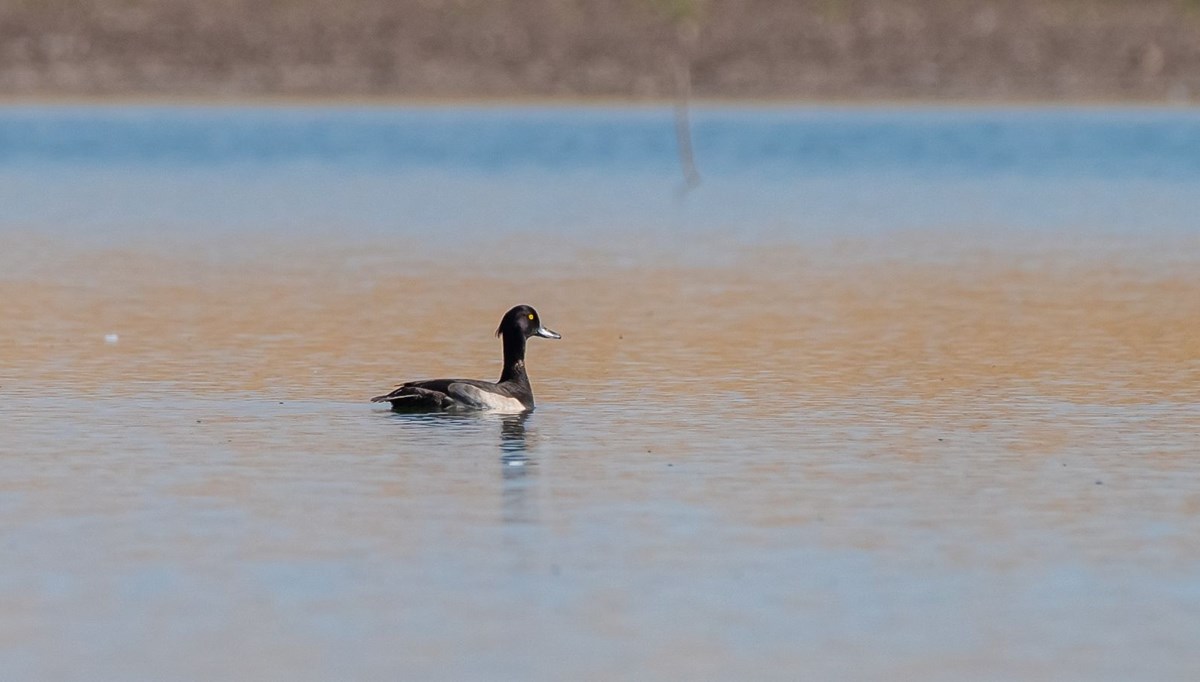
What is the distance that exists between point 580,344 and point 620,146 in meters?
43.9

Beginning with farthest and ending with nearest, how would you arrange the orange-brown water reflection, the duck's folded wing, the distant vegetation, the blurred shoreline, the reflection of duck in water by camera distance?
the distant vegetation → the blurred shoreline → the duck's folded wing → the reflection of duck in water → the orange-brown water reflection

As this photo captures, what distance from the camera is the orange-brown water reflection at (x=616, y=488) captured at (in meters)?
9.67

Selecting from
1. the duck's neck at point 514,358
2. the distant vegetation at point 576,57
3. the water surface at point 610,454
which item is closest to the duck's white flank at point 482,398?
the water surface at point 610,454

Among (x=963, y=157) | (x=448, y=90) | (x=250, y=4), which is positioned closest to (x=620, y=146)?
(x=963, y=157)

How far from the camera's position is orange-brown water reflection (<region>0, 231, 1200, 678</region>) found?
31.7 feet

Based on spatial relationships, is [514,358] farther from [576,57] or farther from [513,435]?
[576,57]

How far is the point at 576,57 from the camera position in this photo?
8856 centimetres

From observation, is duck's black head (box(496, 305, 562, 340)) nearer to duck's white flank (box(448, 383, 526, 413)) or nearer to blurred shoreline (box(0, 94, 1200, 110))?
duck's white flank (box(448, 383, 526, 413))

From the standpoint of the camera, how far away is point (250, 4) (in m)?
104

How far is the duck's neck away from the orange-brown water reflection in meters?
0.35

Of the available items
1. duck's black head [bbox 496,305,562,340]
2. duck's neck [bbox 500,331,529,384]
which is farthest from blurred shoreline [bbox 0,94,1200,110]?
duck's neck [bbox 500,331,529,384]

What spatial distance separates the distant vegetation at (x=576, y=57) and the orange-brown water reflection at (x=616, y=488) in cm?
5915

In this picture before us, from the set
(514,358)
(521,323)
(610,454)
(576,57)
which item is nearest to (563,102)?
(576,57)

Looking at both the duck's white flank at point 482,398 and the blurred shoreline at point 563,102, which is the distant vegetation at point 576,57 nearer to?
the blurred shoreline at point 563,102
